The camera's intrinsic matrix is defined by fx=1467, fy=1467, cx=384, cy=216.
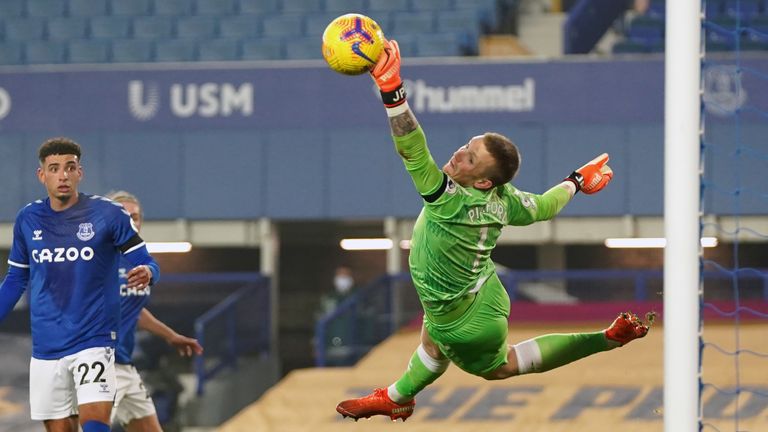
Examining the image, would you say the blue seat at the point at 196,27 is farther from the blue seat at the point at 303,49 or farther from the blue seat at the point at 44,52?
the blue seat at the point at 44,52

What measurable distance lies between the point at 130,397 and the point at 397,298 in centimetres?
658

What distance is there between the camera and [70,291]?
721 centimetres

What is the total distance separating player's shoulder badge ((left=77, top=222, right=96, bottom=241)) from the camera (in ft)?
23.7

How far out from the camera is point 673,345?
6227 millimetres

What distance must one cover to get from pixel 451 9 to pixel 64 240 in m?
10.5

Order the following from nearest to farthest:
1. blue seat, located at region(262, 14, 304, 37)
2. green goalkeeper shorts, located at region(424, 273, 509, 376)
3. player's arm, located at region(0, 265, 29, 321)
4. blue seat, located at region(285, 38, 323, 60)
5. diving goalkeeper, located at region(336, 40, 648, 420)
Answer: diving goalkeeper, located at region(336, 40, 648, 420) < green goalkeeper shorts, located at region(424, 273, 509, 376) < player's arm, located at region(0, 265, 29, 321) < blue seat, located at region(285, 38, 323, 60) < blue seat, located at region(262, 14, 304, 37)

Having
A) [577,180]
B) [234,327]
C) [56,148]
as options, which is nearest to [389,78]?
[577,180]

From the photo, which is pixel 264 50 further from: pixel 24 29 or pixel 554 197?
pixel 554 197

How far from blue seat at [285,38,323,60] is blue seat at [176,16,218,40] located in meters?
1.03

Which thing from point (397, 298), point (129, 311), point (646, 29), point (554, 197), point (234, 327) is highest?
point (646, 29)

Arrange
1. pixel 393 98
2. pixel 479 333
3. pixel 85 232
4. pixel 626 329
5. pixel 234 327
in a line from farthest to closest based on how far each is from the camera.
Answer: pixel 234 327
pixel 85 232
pixel 626 329
pixel 479 333
pixel 393 98

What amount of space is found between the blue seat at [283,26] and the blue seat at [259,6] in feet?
0.83

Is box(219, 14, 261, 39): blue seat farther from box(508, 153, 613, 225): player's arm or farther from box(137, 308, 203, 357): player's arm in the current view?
box(508, 153, 613, 225): player's arm

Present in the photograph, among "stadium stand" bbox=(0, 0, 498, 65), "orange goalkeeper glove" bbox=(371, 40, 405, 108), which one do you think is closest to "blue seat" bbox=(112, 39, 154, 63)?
"stadium stand" bbox=(0, 0, 498, 65)
